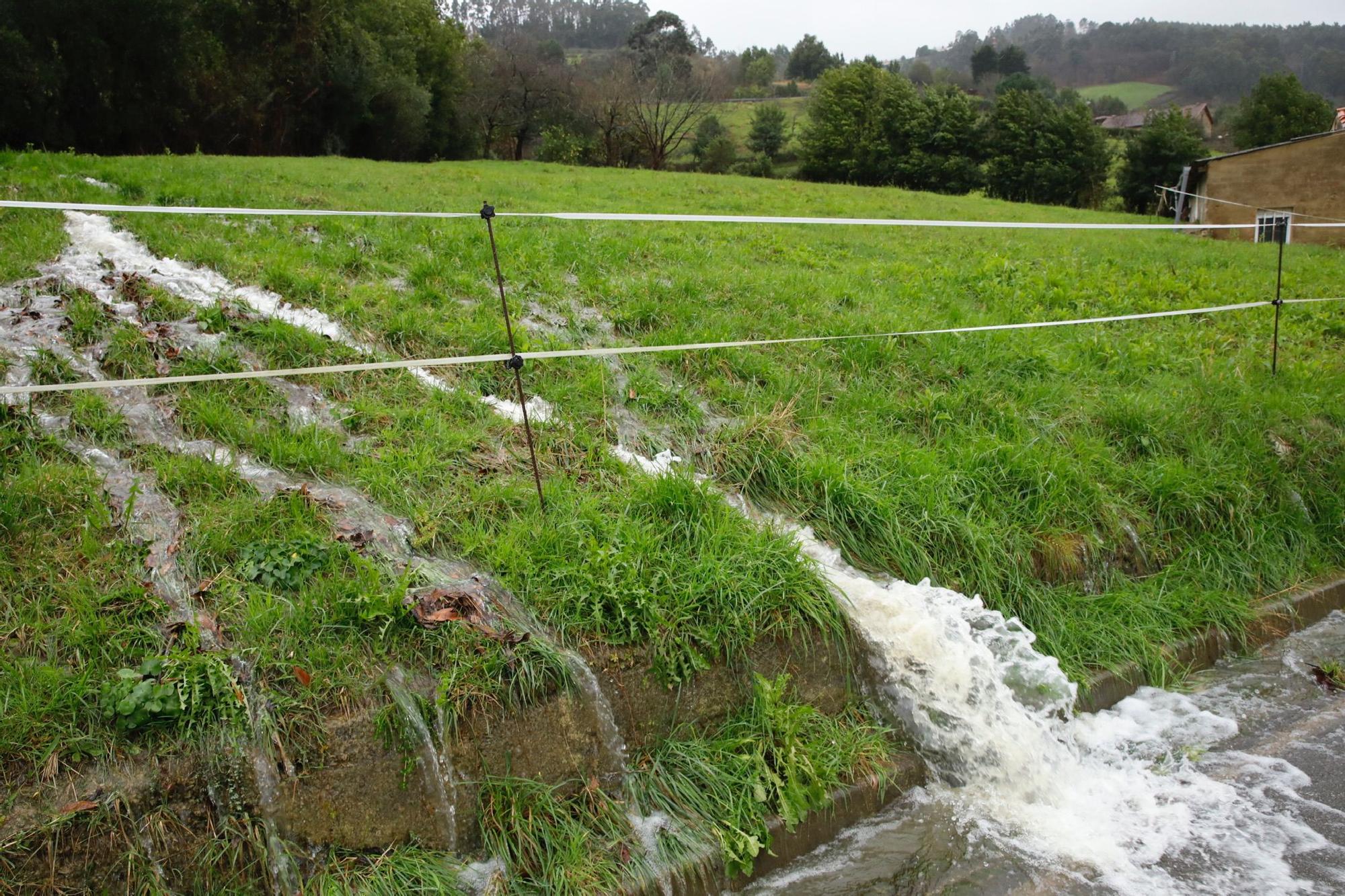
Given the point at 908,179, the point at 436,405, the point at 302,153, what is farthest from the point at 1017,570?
the point at 908,179

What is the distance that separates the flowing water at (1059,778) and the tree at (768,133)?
49389 mm

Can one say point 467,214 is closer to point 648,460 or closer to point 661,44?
point 648,460

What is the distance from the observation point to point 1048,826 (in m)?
4.19

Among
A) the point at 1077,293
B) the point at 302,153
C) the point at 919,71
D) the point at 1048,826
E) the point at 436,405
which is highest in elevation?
the point at 919,71

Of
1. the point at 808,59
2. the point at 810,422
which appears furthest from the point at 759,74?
the point at 810,422

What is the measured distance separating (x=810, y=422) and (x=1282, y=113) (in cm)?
6161

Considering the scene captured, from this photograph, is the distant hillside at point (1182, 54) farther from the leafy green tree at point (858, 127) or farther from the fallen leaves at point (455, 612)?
the fallen leaves at point (455, 612)

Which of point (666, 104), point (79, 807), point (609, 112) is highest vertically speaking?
point (666, 104)

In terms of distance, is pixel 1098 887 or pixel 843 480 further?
pixel 843 480

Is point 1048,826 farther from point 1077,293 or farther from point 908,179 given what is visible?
point 908,179

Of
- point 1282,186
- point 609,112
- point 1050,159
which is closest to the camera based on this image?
point 1282,186

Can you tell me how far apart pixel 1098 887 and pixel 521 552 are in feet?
9.49

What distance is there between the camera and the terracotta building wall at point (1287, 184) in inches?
981

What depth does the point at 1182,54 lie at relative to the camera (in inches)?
4033
